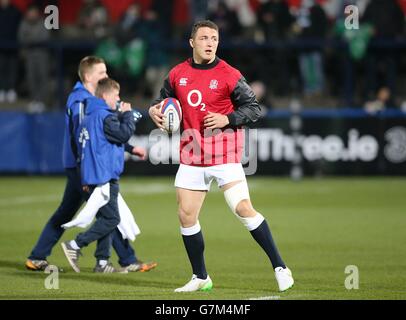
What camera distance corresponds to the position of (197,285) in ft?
32.5

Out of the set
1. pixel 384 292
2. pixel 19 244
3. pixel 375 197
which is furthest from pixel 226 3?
pixel 384 292

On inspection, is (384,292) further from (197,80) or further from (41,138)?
(41,138)

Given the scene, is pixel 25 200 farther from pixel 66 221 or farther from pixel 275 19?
pixel 275 19

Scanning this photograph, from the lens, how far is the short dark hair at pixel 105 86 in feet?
37.2

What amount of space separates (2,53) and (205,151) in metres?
17.8

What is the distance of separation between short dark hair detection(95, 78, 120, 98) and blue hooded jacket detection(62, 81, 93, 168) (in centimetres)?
14

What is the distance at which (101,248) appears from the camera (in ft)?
37.5

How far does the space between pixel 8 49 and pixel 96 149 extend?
629 inches

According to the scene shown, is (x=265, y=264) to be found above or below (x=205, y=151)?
below

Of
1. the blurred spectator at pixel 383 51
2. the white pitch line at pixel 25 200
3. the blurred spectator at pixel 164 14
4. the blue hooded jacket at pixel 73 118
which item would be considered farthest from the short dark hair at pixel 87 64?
the blurred spectator at pixel 164 14

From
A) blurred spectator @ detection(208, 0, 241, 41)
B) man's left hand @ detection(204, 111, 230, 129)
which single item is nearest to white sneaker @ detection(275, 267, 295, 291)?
man's left hand @ detection(204, 111, 230, 129)

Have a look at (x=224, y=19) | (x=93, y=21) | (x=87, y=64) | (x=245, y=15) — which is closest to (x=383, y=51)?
(x=245, y=15)

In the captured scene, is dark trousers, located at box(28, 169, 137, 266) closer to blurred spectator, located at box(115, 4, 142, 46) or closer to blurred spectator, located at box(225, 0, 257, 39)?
blurred spectator, located at box(115, 4, 142, 46)
